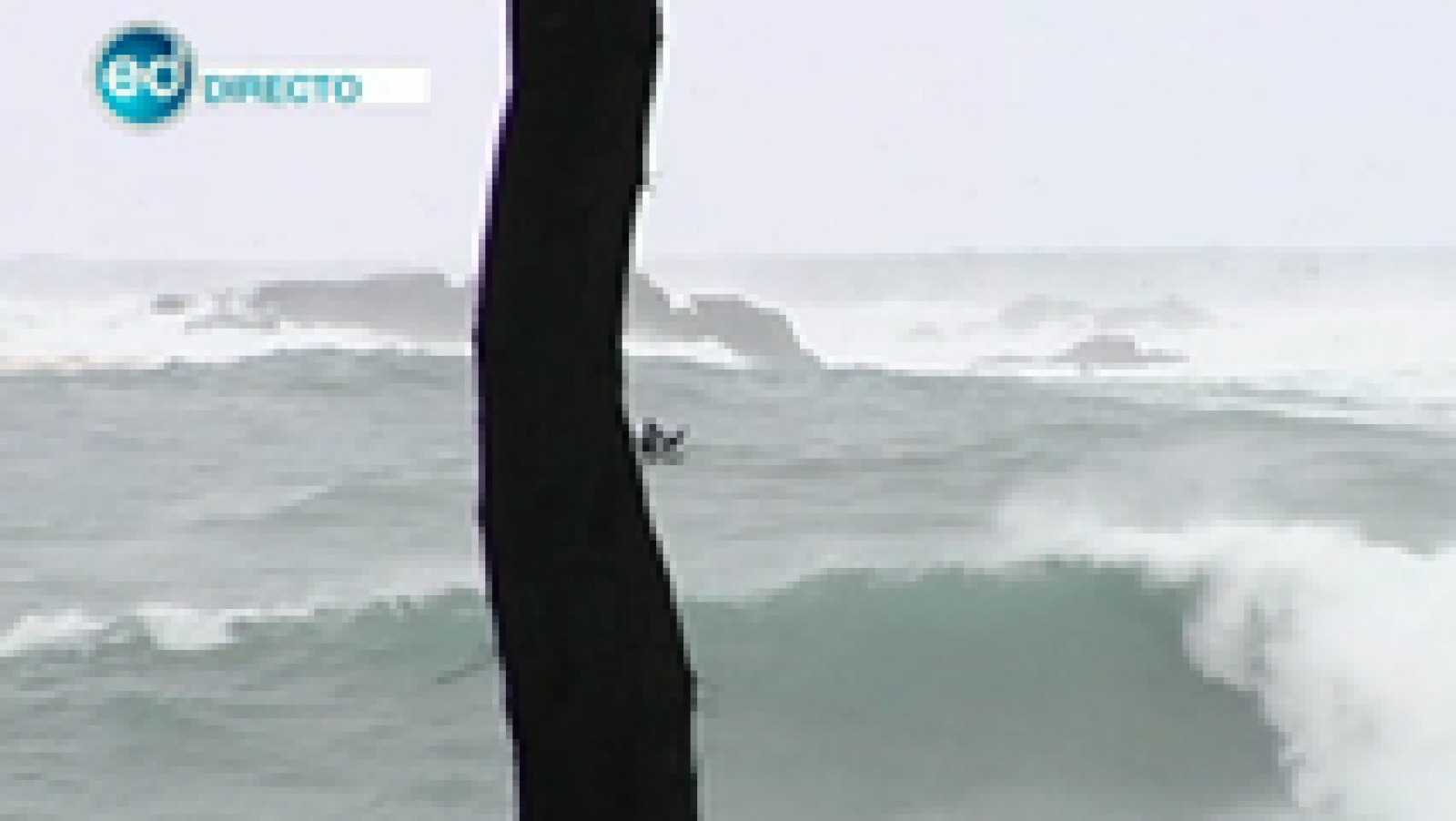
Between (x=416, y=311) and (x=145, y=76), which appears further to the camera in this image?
(x=416, y=311)

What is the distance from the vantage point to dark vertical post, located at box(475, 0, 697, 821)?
1957mm

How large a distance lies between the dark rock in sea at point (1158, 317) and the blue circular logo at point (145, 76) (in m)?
35.7

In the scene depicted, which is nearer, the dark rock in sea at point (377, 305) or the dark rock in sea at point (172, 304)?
the dark rock in sea at point (172, 304)

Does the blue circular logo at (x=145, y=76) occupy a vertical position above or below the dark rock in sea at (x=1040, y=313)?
above

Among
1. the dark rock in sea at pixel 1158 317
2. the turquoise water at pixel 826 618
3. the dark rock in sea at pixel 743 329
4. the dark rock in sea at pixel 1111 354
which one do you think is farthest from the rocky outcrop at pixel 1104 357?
the turquoise water at pixel 826 618

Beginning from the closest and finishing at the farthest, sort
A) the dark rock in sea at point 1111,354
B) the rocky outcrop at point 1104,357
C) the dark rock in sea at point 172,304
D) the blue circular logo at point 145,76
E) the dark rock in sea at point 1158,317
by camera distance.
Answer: the blue circular logo at point 145,76 → the dark rock in sea at point 172,304 → the rocky outcrop at point 1104,357 → the dark rock in sea at point 1111,354 → the dark rock in sea at point 1158,317

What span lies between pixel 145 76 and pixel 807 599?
7.78 m

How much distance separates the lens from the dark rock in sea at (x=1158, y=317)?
51562 millimetres

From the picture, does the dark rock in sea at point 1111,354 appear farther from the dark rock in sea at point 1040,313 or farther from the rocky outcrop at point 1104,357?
the dark rock in sea at point 1040,313

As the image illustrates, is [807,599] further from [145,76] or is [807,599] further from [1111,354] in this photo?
[1111,354]

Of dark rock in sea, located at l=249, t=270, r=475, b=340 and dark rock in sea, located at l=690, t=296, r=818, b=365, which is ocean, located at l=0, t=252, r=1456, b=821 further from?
dark rock in sea, located at l=690, t=296, r=818, b=365

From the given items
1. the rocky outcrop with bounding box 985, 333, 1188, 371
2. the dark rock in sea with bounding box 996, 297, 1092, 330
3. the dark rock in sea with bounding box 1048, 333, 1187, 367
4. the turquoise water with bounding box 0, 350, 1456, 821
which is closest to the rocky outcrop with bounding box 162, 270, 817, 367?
the rocky outcrop with bounding box 985, 333, 1188, 371

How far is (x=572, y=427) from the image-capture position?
1958 mm

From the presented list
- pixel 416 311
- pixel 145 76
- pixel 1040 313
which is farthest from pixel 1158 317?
pixel 145 76
